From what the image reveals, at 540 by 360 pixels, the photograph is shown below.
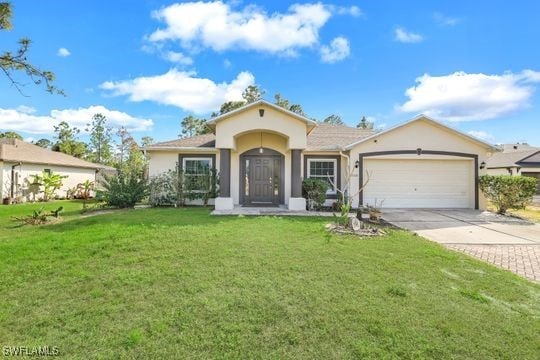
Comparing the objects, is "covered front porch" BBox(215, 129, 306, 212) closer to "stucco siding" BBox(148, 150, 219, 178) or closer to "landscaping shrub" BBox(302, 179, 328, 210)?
"landscaping shrub" BBox(302, 179, 328, 210)

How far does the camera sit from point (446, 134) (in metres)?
13.6

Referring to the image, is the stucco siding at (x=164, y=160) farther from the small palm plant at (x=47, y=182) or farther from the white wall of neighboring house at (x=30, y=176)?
the white wall of neighboring house at (x=30, y=176)

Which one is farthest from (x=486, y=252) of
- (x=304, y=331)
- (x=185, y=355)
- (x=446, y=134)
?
(x=446, y=134)

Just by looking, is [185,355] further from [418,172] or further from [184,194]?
[418,172]

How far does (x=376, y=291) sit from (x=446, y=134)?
12303 mm

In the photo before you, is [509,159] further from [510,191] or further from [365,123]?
[365,123]

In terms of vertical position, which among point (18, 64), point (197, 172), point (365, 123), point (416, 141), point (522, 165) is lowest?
point (197, 172)

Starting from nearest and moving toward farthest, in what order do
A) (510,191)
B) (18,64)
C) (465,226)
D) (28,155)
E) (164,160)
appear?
(18,64) → (465,226) → (510,191) → (164,160) → (28,155)

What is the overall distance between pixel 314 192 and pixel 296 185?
954 millimetres

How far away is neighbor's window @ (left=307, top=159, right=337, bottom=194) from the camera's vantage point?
14172 millimetres

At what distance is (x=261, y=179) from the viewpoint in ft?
46.0

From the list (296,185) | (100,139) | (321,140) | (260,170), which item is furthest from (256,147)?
(100,139)

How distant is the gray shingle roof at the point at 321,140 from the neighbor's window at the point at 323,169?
76 centimetres

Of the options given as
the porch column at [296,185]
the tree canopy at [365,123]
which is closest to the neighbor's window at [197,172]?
the porch column at [296,185]
